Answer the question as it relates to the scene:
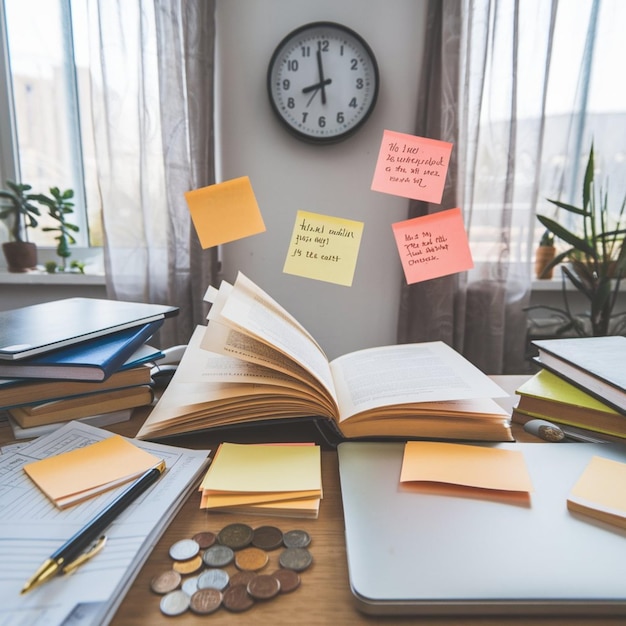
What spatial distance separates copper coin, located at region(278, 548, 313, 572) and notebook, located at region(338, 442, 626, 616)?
37 millimetres

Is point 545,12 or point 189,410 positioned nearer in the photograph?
point 189,410

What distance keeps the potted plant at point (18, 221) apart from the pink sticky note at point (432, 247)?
1.39 metres

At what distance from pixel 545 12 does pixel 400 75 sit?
47 cm

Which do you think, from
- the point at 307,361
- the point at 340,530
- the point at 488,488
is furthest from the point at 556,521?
the point at 307,361

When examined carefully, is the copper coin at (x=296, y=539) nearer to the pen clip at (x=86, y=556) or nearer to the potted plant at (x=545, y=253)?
the pen clip at (x=86, y=556)

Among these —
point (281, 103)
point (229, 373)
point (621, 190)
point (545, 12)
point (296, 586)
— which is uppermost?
point (545, 12)

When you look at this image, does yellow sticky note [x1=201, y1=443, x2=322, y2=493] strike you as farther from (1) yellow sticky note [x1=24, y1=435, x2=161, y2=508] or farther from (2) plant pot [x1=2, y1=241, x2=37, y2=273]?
(2) plant pot [x1=2, y1=241, x2=37, y2=273]

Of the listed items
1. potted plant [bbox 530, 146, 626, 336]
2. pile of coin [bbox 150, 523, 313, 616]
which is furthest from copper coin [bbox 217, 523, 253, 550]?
potted plant [bbox 530, 146, 626, 336]

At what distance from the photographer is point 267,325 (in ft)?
1.81

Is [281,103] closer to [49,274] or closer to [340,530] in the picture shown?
[49,274]

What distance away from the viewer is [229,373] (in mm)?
545

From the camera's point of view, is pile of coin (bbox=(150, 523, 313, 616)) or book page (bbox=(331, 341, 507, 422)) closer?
pile of coin (bbox=(150, 523, 313, 616))

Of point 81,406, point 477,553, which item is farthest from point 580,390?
point 81,406

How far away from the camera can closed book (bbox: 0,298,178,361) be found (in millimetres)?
535
